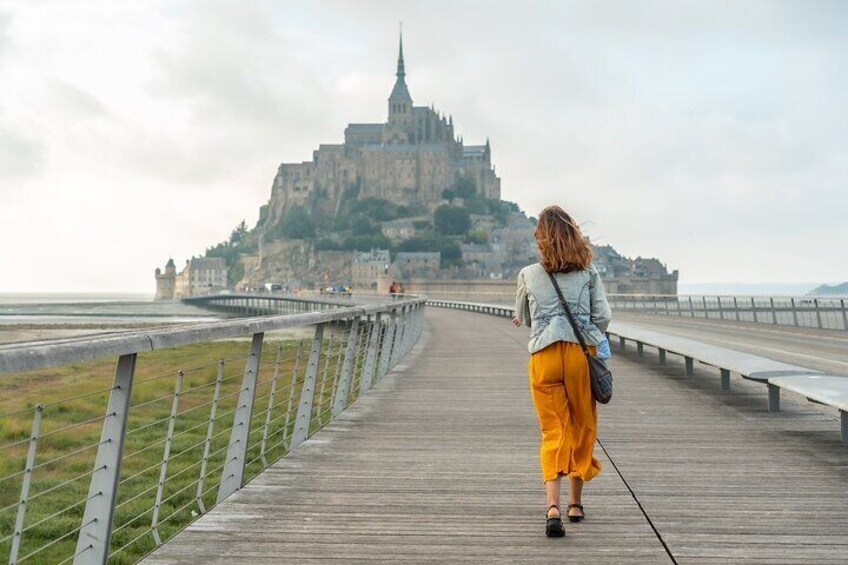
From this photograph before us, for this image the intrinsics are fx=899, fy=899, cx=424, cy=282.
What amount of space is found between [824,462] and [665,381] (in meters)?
5.49

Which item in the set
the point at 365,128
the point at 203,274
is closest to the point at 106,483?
the point at 365,128

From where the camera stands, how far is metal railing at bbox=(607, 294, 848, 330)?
22.6 metres

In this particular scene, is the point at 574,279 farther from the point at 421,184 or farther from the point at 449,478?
the point at 421,184

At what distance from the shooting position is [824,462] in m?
5.68

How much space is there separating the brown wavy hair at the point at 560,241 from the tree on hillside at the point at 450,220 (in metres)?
150

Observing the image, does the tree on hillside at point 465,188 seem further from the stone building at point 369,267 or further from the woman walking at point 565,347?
the woman walking at point 565,347

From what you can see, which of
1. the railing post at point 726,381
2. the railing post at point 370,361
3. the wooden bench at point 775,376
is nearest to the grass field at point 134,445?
the railing post at point 370,361

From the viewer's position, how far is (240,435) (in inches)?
194

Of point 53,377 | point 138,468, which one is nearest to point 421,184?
point 53,377

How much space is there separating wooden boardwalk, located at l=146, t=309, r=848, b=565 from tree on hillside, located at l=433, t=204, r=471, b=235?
481ft

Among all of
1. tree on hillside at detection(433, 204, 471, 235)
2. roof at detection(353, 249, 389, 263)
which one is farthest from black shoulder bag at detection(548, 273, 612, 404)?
tree on hillside at detection(433, 204, 471, 235)

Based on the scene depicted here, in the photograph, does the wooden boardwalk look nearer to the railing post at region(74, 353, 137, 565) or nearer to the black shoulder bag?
the railing post at region(74, 353, 137, 565)

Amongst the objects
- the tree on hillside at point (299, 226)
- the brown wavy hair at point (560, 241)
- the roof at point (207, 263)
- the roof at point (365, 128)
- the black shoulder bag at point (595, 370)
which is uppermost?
the roof at point (365, 128)

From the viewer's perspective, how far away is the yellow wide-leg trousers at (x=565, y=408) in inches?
166
